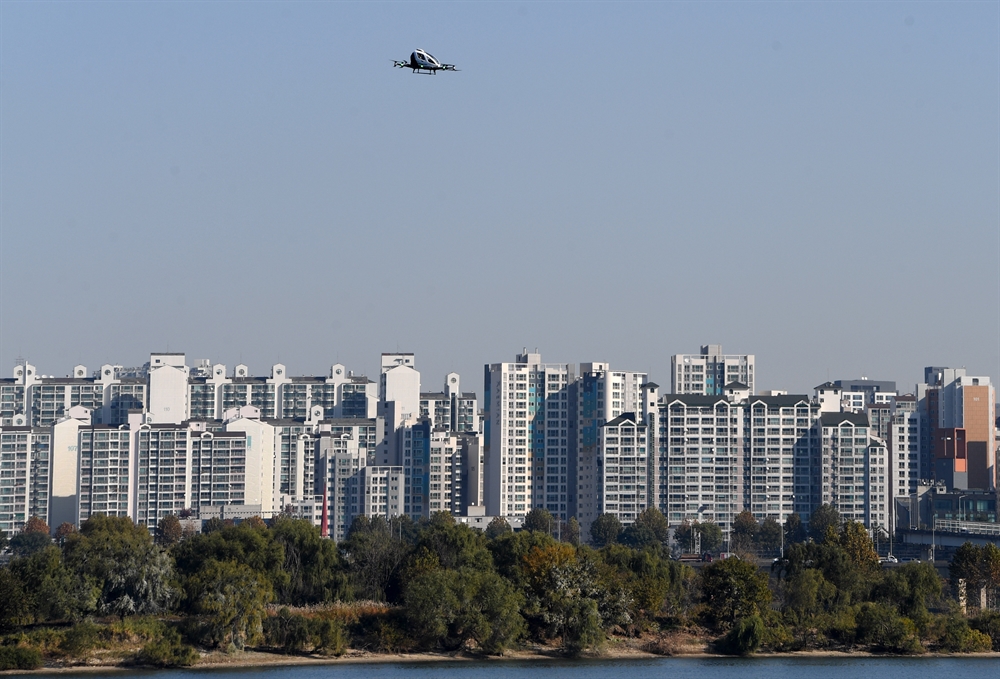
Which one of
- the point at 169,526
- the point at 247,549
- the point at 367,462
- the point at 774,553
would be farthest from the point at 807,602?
the point at 367,462

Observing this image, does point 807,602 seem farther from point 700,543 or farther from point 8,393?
point 8,393

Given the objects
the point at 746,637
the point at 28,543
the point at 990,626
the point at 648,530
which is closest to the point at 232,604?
the point at 746,637

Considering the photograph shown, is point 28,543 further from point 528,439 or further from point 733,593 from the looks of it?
point 733,593

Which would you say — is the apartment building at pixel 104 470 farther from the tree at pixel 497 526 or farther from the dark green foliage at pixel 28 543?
the tree at pixel 497 526

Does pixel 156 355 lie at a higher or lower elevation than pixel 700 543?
higher

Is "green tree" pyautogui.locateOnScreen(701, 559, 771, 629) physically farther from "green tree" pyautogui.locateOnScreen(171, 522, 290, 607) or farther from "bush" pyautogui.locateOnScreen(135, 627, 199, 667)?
"bush" pyautogui.locateOnScreen(135, 627, 199, 667)
